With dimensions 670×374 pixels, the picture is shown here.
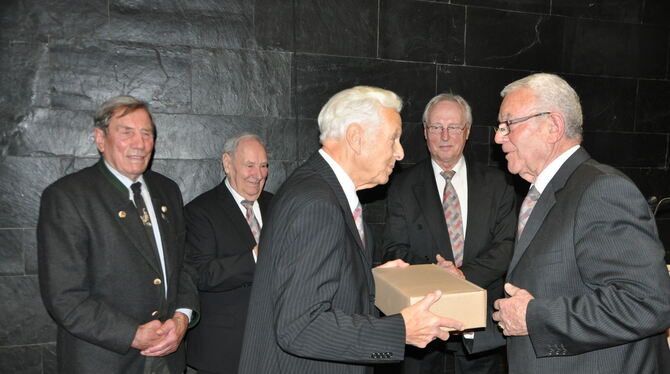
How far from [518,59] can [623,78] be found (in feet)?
3.40

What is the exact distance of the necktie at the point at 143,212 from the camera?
243cm

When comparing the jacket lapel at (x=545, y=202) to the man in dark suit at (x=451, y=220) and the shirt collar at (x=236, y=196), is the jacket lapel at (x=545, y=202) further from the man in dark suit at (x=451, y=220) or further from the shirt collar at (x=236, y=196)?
the shirt collar at (x=236, y=196)

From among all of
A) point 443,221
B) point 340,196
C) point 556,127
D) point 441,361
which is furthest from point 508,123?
point 441,361

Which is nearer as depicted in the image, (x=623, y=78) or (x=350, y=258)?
(x=350, y=258)

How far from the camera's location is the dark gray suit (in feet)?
9.91

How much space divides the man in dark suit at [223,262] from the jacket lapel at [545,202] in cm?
141

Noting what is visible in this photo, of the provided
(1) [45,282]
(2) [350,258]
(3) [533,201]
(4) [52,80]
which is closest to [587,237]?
(3) [533,201]

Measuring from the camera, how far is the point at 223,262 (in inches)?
106

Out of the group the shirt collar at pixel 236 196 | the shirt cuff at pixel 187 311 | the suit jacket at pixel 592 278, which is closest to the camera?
the suit jacket at pixel 592 278

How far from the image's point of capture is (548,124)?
6.38 feet

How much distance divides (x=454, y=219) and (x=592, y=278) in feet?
4.64

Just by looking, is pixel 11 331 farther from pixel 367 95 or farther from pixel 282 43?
pixel 367 95

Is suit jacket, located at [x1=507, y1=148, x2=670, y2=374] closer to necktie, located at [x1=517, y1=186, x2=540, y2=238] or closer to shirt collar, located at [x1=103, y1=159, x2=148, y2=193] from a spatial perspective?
necktie, located at [x1=517, y1=186, x2=540, y2=238]

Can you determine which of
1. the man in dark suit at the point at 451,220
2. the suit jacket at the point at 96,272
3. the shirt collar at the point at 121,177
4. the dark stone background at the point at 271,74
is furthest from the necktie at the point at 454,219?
the shirt collar at the point at 121,177
